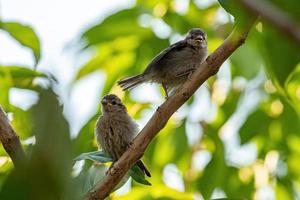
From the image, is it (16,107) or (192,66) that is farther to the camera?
(192,66)

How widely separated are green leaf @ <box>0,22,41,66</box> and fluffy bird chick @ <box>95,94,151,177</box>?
4.54ft

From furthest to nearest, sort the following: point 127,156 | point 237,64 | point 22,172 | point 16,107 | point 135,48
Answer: point 135,48
point 237,64
point 16,107
point 127,156
point 22,172

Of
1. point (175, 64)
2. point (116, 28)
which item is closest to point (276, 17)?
point (116, 28)

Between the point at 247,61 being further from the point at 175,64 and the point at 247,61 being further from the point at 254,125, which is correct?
the point at 175,64

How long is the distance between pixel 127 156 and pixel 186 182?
5.80ft

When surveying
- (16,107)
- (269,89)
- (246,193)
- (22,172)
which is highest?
(22,172)

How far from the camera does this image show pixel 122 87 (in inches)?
155

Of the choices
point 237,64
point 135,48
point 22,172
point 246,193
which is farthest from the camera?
→ point 246,193

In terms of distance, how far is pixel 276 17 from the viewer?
0.54m

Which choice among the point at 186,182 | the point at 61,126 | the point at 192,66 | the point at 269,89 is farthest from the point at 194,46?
the point at 61,126

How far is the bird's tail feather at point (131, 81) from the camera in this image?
12.8 feet

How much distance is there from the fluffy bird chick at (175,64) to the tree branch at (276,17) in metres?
3.28

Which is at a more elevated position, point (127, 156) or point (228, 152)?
point (127, 156)

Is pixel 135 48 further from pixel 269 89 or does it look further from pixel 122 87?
pixel 269 89
